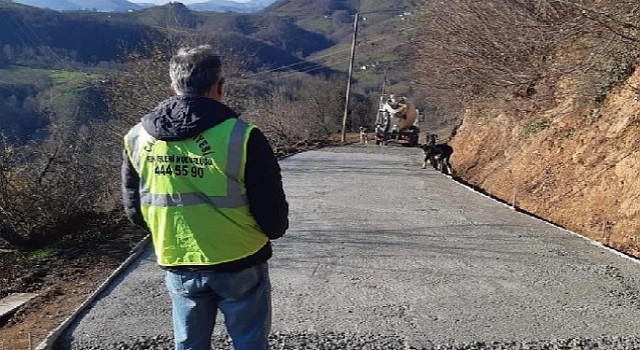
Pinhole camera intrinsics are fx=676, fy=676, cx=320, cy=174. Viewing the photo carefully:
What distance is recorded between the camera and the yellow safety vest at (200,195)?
281 cm

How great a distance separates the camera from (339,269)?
715 cm

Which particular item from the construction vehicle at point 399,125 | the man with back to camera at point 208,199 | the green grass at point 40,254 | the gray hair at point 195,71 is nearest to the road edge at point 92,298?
the green grass at point 40,254

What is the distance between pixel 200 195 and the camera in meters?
2.90

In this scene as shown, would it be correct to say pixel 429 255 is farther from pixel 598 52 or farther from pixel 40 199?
pixel 598 52

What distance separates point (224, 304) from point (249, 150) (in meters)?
0.72

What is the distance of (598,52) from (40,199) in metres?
10.0

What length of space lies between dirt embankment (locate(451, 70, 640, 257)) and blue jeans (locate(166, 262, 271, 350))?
22.9 feet

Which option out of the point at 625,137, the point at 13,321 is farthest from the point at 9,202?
the point at 625,137

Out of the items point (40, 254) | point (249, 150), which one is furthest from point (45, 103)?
point (249, 150)

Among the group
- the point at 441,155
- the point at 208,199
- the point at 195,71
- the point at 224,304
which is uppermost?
the point at 195,71

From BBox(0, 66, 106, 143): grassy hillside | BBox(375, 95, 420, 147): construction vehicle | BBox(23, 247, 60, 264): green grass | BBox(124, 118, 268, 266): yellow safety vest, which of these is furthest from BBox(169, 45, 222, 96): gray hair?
BBox(375, 95, 420, 147): construction vehicle

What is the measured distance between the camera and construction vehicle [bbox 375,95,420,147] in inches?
1239

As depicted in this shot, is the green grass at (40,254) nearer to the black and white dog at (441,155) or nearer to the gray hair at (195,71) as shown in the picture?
the gray hair at (195,71)

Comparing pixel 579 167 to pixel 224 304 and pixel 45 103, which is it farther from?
pixel 45 103
